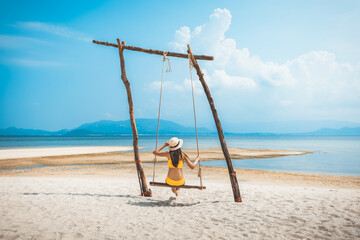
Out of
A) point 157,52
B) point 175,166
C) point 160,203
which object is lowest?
point 160,203

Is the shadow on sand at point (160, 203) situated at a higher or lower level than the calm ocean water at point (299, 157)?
higher

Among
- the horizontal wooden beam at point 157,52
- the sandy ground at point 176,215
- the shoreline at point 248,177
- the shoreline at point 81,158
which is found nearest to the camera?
the sandy ground at point 176,215

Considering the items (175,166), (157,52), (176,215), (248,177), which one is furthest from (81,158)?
(176,215)

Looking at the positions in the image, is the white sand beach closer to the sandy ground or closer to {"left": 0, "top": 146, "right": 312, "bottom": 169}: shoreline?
the sandy ground

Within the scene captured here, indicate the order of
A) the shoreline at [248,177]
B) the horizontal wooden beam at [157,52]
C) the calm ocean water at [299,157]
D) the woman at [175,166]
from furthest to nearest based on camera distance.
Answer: the calm ocean water at [299,157] → the shoreline at [248,177] → the horizontal wooden beam at [157,52] → the woman at [175,166]

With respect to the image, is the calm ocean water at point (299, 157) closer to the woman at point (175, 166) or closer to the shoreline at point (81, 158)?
the shoreline at point (81, 158)

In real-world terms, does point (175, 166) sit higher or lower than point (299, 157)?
higher

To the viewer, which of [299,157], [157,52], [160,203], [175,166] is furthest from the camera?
[299,157]

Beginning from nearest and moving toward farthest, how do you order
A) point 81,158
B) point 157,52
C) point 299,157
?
point 157,52, point 81,158, point 299,157

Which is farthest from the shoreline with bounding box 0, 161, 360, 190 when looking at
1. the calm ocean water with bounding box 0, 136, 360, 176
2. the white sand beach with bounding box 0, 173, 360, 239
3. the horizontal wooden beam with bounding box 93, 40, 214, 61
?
the horizontal wooden beam with bounding box 93, 40, 214, 61

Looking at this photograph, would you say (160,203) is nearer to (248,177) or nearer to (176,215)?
(176,215)

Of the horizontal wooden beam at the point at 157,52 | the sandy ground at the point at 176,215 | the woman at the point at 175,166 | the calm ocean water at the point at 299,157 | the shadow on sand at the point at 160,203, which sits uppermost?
the horizontal wooden beam at the point at 157,52

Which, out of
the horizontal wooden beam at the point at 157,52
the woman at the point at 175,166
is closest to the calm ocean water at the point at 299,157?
the horizontal wooden beam at the point at 157,52

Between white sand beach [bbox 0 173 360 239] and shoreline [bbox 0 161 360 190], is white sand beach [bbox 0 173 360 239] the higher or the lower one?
the higher one
